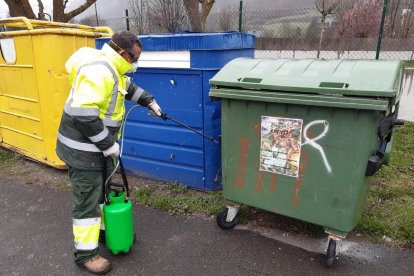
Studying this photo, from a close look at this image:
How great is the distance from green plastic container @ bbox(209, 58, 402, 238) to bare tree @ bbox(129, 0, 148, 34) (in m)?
5.77

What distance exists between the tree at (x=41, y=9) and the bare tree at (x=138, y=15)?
947mm

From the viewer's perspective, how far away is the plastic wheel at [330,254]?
99.7 inches

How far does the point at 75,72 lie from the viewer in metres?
2.37

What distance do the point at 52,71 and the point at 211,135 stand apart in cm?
187

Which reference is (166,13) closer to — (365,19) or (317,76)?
(365,19)

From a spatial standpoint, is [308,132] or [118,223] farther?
[118,223]

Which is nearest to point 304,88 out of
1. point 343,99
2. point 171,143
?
point 343,99

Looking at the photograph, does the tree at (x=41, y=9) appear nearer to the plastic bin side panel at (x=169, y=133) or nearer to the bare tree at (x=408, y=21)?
the plastic bin side panel at (x=169, y=133)

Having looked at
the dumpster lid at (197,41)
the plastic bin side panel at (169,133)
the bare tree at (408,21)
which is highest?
the bare tree at (408,21)

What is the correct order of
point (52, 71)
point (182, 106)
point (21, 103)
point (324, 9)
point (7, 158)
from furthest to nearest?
point (324, 9) < point (7, 158) < point (21, 103) < point (52, 71) < point (182, 106)

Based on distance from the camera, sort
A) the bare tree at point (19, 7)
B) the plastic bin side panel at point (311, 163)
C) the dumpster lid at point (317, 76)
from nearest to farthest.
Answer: the dumpster lid at point (317, 76) < the plastic bin side panel at point (311, 163) < the bare tree at point (19, 7)

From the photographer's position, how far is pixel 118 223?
2576 mm

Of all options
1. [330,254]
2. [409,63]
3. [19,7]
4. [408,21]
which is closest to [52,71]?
[330,254]

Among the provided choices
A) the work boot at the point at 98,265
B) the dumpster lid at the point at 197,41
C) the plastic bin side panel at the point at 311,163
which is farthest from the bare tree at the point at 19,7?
the work boot at the point at 98,265
